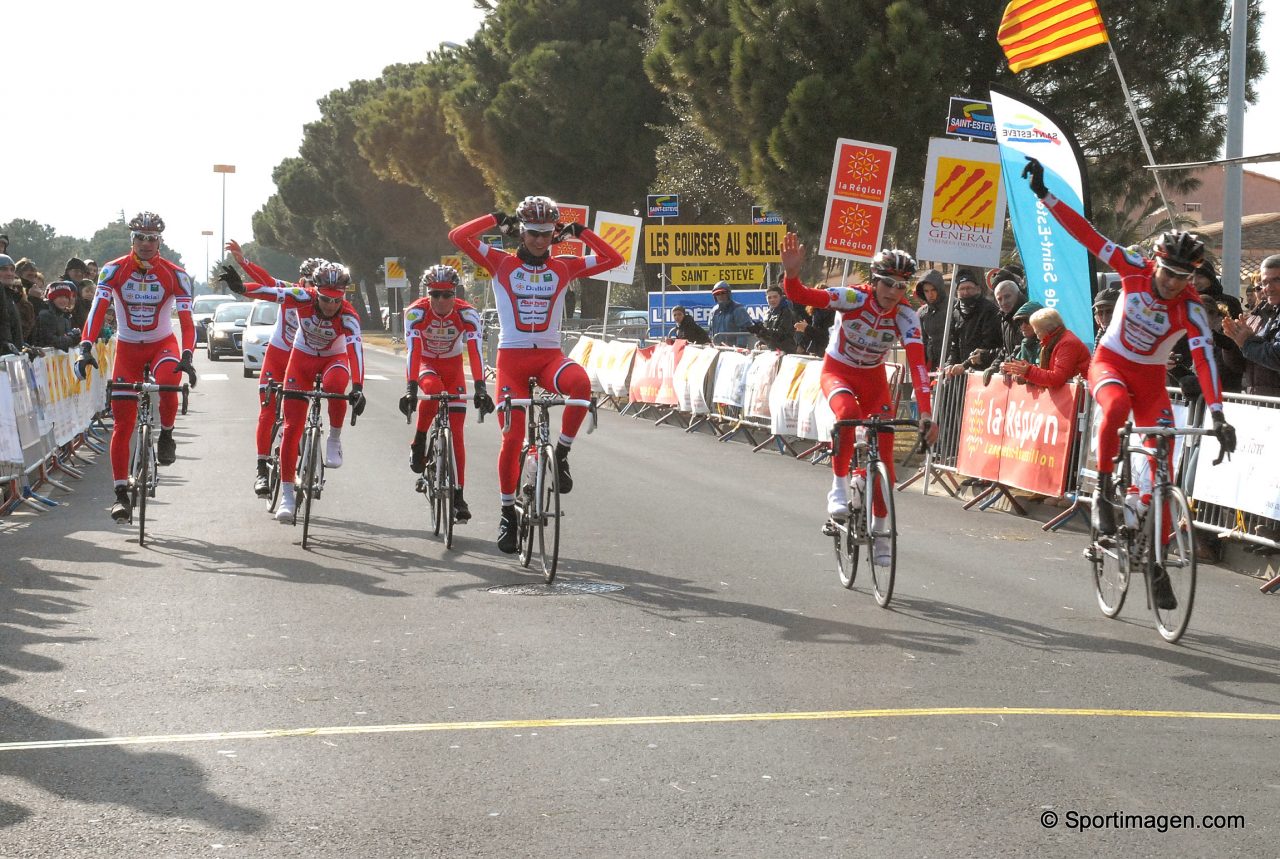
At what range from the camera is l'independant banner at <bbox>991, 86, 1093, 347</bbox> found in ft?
49.1

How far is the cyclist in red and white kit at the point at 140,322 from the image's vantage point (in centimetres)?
1216

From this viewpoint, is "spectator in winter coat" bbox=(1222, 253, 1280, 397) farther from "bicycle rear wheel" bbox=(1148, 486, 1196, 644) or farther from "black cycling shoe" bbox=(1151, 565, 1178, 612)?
"black cycling shoe" bbox=(1151, 565, 1178, 612)

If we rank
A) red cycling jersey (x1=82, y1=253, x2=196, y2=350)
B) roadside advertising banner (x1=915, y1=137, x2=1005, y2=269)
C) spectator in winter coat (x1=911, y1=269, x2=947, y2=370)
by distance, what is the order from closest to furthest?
red cycling jersey (x1=82, y1=253, x2=196, y2=350)
roadside advertising banner (x1=915, y1=137, x2=1005, y2=269)
spectator in winter coat (x1=911, y1=269, x2=947, y2=370)

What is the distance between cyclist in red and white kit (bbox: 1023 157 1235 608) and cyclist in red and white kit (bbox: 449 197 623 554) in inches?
113

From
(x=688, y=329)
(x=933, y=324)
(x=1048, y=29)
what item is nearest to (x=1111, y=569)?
(x=933, y=324)

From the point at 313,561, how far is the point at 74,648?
3.03 meters

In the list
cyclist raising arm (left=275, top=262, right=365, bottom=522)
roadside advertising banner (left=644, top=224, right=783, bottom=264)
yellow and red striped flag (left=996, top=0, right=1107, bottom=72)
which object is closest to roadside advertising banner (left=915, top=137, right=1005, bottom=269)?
yellow and red striped flag (left=996, top=0, right=1107, bottom=72)

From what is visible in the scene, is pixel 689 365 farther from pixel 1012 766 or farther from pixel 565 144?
pixel 565 144

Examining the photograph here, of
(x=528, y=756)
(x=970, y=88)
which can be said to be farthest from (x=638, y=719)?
(x=970, y=88)

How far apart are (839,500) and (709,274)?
21.8 metres

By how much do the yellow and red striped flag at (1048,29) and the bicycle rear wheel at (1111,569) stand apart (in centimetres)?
854

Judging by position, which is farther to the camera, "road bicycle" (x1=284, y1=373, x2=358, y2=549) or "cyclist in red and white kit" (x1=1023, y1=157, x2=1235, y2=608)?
"road bicycle" (x1=284, y1=373, x2=358, y2=549)

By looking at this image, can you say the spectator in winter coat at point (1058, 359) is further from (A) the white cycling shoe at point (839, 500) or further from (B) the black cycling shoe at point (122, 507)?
(B) the black cycling shoe at point (122, 507)

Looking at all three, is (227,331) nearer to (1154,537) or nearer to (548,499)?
(548,499)
